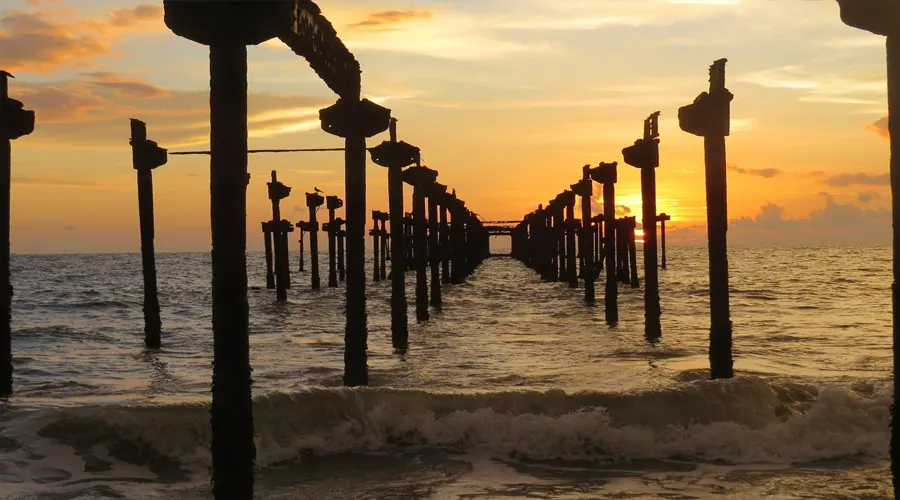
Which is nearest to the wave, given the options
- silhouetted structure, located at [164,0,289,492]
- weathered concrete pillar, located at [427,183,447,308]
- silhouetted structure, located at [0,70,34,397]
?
silhouetted structure, located at [0,70,34,397]

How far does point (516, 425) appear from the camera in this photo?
8633 mm

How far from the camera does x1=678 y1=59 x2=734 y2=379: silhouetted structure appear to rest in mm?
9617

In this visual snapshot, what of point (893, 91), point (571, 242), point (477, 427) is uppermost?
point (893, 91)

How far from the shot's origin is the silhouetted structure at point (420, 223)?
717 inches

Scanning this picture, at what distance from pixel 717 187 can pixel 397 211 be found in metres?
5.62

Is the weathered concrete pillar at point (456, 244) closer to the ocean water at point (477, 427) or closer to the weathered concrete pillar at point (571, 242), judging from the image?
the weathered concrete pillar at point (571, 242)

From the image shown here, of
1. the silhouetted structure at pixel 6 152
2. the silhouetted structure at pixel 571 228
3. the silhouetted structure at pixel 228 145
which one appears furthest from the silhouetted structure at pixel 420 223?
the silhouetted structure at pixel 228 145

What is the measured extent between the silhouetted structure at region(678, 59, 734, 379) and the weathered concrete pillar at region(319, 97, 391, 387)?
10.8 feet

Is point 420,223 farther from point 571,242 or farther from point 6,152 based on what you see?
point 571,242

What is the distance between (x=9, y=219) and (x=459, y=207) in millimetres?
24569

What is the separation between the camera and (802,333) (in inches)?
707

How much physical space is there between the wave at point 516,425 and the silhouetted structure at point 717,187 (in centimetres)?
83

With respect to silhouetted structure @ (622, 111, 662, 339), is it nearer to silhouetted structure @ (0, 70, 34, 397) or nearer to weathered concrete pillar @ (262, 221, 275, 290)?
silhouetted structure @ (0, 70, 34, 397)

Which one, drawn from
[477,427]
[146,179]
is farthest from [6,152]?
[477,427]
